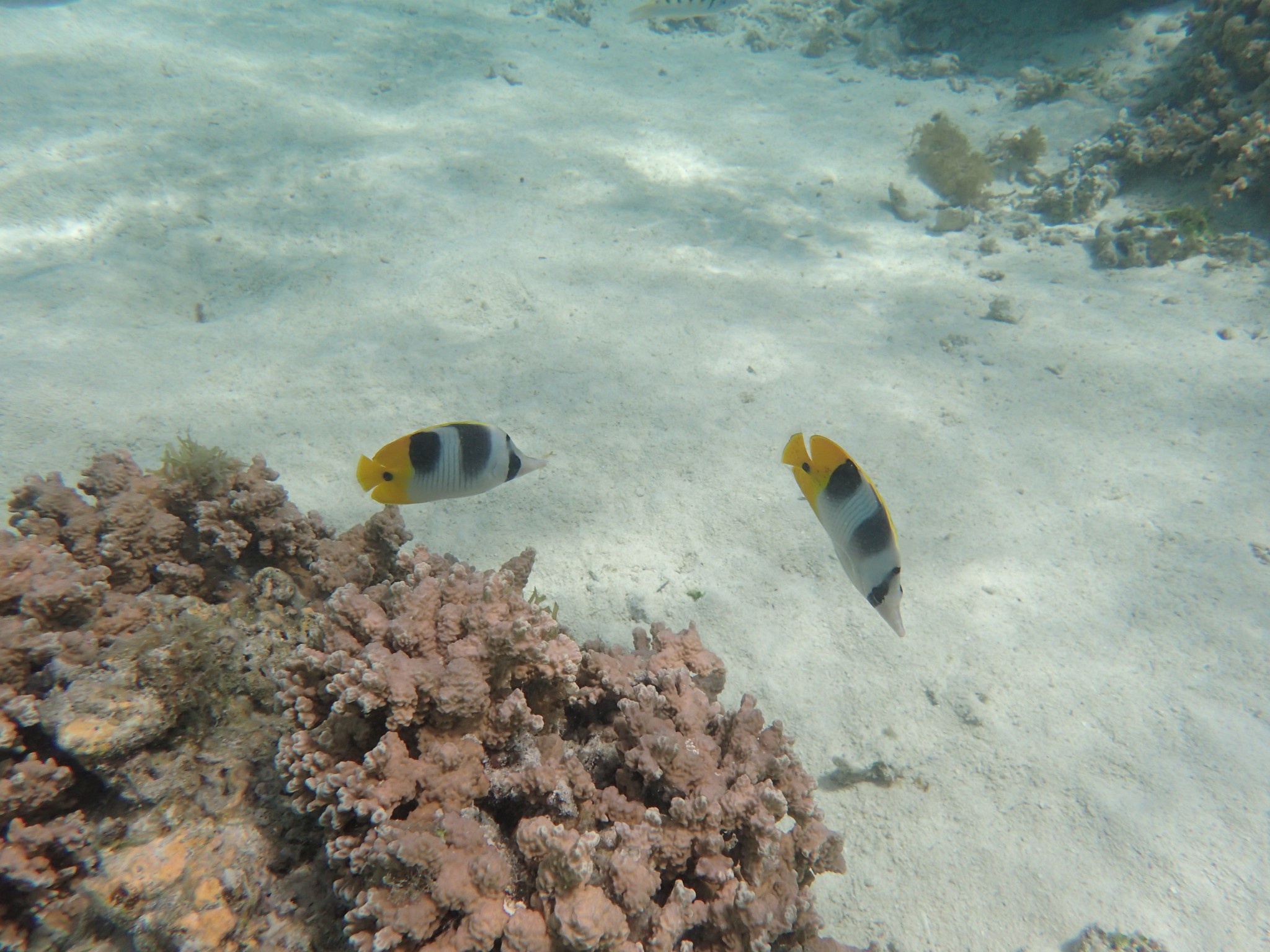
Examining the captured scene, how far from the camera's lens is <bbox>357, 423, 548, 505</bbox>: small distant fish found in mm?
2189

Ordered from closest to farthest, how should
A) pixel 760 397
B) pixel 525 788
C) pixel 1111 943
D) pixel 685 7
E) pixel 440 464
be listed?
pixel 525 788 → pixel 440 464 → pixel 1111 943 → pixel 760 397 → pixel 685 7

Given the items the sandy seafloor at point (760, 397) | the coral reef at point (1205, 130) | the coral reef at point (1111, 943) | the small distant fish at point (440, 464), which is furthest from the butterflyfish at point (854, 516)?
the coral reef at point (1205, 130)

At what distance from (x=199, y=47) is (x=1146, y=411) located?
12.9 m

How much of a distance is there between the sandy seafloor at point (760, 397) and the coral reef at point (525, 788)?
0.91m

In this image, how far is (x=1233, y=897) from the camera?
2.65 meters

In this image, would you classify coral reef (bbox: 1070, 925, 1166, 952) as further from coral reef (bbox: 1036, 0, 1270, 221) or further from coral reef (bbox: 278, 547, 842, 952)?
coral reef (bbox: 1036, 0, 1270, 221)

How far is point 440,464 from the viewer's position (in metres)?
2.26

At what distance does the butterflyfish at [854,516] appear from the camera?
1.91 m

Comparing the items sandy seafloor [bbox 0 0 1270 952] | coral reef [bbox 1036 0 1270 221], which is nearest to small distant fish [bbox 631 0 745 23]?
sandy seafloor [bbox 0 0 1270 952]

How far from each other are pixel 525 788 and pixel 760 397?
385cm

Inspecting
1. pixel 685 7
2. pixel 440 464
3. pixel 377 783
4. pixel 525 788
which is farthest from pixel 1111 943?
pixel 685 7

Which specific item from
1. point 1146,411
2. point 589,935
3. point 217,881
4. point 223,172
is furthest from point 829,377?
point 223,172

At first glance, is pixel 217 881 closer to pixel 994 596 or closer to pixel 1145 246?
pixel 994 596

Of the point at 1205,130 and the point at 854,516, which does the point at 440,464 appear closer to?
the point at 854,516
